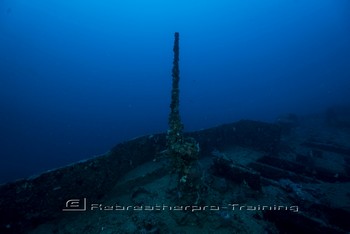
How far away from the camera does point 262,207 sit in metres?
6.48

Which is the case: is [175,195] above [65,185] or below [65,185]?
below

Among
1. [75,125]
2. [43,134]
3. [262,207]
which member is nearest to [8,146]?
[43,134]

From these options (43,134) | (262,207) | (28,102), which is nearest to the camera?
(262,207)

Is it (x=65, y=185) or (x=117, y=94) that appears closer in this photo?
(x=65, y=185)

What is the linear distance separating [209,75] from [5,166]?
145 meters

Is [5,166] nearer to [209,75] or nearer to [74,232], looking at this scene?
[74,232]

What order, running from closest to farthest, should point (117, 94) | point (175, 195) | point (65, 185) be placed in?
point (65, 185), point (175, 195), point (117, 94)

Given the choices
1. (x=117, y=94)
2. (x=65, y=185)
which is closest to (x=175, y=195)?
(x=65, y=185)

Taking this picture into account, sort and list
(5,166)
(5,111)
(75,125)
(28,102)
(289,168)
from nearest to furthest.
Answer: (289,168) → (5,166) → (75,125) → (5,111) → (28,102)

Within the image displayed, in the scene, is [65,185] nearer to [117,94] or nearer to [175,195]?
[175,195]

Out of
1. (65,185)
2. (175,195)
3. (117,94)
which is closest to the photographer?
(65,185)

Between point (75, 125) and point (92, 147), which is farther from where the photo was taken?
point (75, 125)

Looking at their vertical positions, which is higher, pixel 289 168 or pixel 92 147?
pixel 289 168

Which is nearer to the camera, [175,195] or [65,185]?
[65,185]
